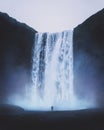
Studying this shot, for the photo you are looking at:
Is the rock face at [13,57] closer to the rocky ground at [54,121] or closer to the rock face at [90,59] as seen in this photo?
the rock face at [90,59]

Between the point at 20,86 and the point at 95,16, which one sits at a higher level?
the point at 95,16

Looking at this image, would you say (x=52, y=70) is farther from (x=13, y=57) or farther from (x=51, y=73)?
(x=13, y=57)

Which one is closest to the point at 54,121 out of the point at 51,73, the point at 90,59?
the point at 90,59

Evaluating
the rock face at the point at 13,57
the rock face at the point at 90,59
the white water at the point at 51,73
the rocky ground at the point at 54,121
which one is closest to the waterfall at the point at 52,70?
the white water at the point at 51,73

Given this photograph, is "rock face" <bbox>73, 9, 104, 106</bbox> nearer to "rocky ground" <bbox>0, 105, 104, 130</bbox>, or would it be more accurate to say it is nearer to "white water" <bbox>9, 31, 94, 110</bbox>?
"white water" <bbox>9, 31, 94, 110</bbox>

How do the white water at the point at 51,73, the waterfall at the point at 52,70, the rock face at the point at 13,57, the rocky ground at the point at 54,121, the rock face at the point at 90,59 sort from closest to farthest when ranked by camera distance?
the rocky ground at the point at 54,121
the rock face at the point at 90,59
the rock face at the point at 13,57
the white water at the point at 51,73
the waterfall at the point at 52,70

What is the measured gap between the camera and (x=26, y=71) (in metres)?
35.5

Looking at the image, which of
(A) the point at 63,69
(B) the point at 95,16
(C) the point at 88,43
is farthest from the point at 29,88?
(B) the point at 95,16

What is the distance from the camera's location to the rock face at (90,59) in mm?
31188

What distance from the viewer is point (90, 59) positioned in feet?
106

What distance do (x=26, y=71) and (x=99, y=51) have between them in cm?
1039

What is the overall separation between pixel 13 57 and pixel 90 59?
33.5 feet

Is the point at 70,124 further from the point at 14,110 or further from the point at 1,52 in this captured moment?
the point at 1,52

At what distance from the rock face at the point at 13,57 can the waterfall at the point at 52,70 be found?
57.6 inches
